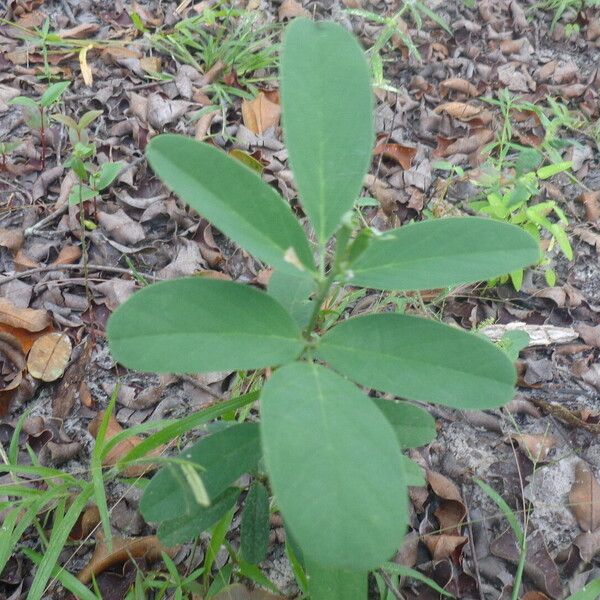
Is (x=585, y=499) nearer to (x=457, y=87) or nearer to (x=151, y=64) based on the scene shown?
(x=457, y=87)

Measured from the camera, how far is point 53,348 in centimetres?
181

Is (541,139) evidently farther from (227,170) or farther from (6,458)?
(6,458)

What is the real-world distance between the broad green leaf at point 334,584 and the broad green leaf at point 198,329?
506 mm

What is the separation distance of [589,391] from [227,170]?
67.8 inches

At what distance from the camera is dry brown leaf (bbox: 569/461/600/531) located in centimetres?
169

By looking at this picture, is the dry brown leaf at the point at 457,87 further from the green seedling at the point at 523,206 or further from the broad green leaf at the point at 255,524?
the broad green leaf at the point at 255,524

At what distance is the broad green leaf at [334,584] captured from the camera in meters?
1.07

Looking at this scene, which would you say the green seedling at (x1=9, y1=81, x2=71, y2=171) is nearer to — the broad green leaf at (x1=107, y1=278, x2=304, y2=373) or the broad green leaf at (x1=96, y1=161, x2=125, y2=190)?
the broad green leaf at (x1=96, y1=161, x2=125, y2=190)

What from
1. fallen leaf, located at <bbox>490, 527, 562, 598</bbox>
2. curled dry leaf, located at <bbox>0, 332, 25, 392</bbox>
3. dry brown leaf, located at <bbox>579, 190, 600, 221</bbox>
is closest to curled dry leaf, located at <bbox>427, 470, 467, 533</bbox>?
fallen leaf, located at <bbox>490, 527, 562, 598</bbox>

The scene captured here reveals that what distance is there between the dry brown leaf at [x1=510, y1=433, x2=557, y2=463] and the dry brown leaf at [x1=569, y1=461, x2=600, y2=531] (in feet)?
0.36

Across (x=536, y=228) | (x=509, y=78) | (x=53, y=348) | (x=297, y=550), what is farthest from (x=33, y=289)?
(x=509, y=78)

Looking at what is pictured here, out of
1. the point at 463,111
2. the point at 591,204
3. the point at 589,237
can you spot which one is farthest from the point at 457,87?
the point at 589,237

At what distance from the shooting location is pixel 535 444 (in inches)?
71.8

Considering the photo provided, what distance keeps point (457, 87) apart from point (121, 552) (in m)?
2.86
